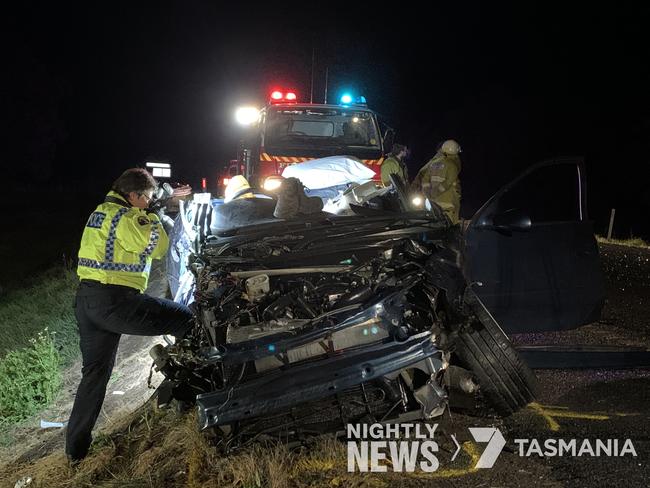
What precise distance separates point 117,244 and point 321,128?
4877mm

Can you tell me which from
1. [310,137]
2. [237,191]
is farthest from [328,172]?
[310,137]

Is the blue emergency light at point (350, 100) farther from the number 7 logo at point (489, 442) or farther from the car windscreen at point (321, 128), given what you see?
the number 7 logo at point (489, 442)

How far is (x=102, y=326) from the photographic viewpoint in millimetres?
3555

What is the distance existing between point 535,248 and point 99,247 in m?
3.09

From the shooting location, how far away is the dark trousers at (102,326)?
11.5 ft

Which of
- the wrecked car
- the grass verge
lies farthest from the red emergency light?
the wrecked car

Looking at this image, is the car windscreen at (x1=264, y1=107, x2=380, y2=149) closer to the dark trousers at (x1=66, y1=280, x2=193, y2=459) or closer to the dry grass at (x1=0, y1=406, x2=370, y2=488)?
the dark trousers at (x1=66, y1=280, x2=193, y2=459)

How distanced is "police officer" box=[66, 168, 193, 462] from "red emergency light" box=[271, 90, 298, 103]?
501 centimetres

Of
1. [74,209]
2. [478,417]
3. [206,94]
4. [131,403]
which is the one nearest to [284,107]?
[131,403]

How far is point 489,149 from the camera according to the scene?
113 ft

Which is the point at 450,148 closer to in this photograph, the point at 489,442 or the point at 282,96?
the point at 282,96

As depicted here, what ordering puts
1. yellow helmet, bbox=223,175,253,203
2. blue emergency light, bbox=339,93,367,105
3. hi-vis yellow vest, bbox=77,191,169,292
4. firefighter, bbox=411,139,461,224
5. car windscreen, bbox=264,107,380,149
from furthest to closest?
blue emergency light, bbox=339,93,367,105 → car windscreen, bbox=264,107,380,149 → firefighter, bbox=411,139,461,224 → yellow helmet, bbox=223,175,253,203 → hi-vis yellow vest, bbox=77,191,169,292

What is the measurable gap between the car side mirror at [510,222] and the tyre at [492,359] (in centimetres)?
104

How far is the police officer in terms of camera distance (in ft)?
11.5
